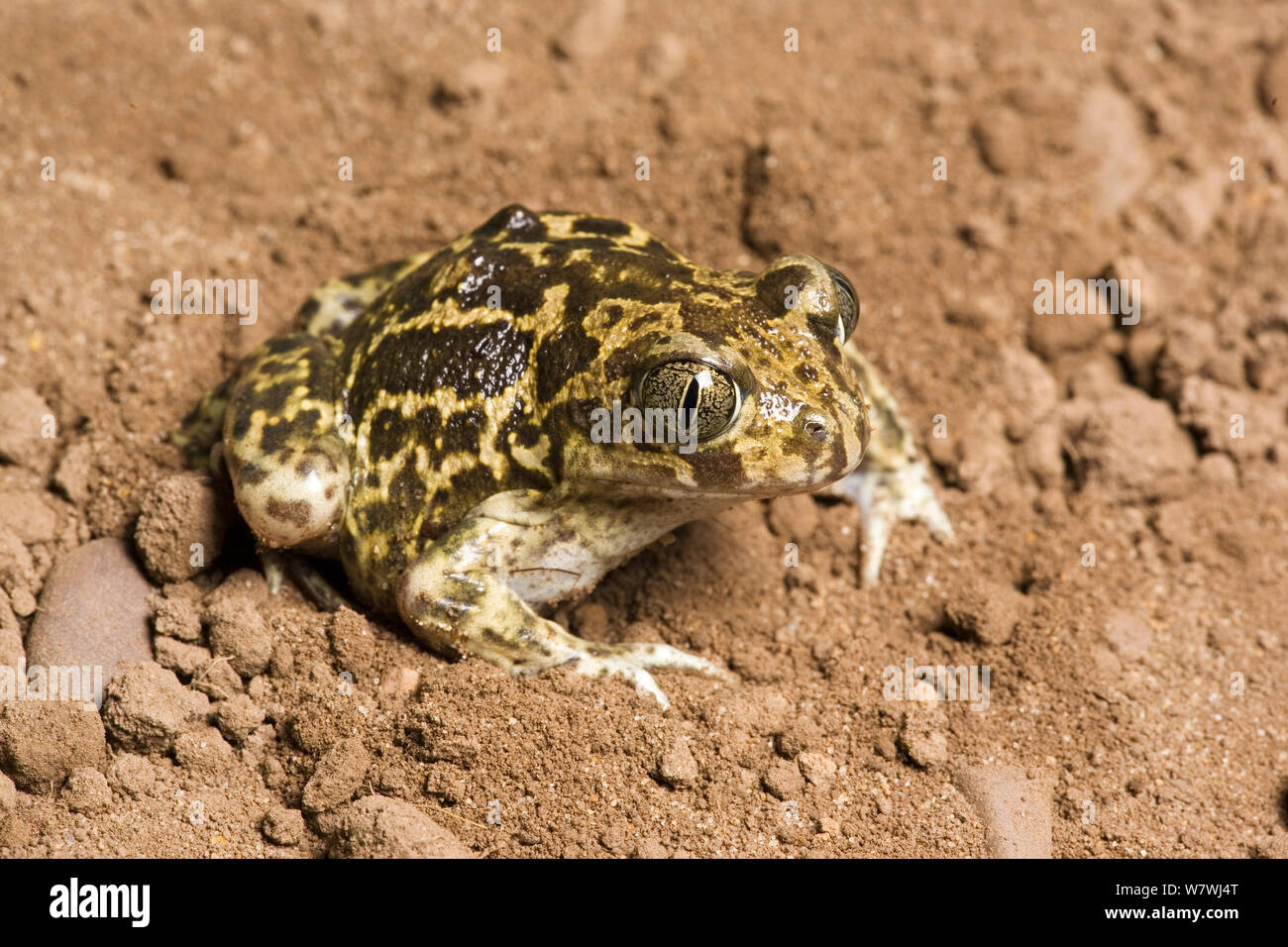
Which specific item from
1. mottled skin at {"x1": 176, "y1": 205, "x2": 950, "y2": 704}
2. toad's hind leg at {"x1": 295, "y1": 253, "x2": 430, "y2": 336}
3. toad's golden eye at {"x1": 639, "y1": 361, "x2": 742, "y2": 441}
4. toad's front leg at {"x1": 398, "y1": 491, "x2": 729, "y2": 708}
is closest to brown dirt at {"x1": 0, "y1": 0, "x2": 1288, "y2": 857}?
toad's front leg at {"x1": 398, "y1": 491, "x2": 729, "y2": 708}

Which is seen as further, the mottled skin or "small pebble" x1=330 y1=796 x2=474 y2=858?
the mottled skin

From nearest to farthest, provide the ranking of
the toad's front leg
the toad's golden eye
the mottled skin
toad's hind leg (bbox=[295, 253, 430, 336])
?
the toad's golden eye < the mottled skin < the toad's front leg < toad's hind leg (bbox=[295, 253, 430, 336])

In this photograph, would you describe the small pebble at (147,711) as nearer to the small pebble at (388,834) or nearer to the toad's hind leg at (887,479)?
the small pebble at (388,834)

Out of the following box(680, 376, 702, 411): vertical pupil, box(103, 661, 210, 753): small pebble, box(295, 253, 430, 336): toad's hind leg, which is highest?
box(295, 253, 430, 336): toad's hind leg

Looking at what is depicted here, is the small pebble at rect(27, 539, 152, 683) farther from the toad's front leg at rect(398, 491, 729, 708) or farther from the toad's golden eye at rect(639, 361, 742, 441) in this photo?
the toad's golden eye at rect(639, 361, 742, 441)

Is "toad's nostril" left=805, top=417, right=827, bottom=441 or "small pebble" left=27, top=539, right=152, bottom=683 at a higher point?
"toad's nostril" left=805, top=417, right=827, bottom=441

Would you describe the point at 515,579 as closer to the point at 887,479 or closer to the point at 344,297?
the point at 344,297

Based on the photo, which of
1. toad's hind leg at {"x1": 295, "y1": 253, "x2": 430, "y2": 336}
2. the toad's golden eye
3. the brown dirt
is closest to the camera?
the toad's golden eye
